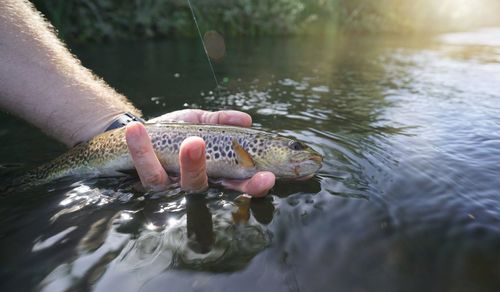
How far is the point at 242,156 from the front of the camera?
3070 mm

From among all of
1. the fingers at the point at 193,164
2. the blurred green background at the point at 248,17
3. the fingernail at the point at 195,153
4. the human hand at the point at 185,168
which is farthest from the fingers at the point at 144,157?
the blurred green background at the point at 248,17

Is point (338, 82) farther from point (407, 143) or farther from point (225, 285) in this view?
point (225, 285)

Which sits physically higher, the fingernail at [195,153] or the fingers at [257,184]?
the fingernail at [195,153]

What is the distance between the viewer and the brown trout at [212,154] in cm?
314

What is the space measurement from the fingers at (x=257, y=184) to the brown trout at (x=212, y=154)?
10 cm

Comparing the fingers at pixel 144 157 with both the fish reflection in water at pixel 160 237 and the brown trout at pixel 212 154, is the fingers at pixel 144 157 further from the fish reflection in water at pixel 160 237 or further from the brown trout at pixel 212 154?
the brown trout at pixel 212 154

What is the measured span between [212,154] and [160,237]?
0.89m

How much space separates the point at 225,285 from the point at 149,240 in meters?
0.68

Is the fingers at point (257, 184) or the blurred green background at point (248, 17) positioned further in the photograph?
the blurred green background at point (248, 17)

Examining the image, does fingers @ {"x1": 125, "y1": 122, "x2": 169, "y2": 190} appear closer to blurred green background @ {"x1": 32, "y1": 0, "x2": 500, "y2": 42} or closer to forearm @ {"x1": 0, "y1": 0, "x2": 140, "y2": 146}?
forearm @ {"x1": 0, "y1": 0, "x2": 140, "y2": 146}

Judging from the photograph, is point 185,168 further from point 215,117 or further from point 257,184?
point 215,117

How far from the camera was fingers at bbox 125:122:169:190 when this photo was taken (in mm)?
2668

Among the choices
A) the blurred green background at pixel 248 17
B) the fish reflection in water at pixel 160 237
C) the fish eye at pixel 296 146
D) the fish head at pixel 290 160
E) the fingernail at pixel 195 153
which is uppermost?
the fingernail at pixel 195 153

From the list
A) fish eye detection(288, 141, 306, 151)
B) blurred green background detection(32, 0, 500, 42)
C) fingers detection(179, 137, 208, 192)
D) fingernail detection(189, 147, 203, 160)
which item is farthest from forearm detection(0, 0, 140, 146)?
blurred green background detection(32, 0, 500, 42)
